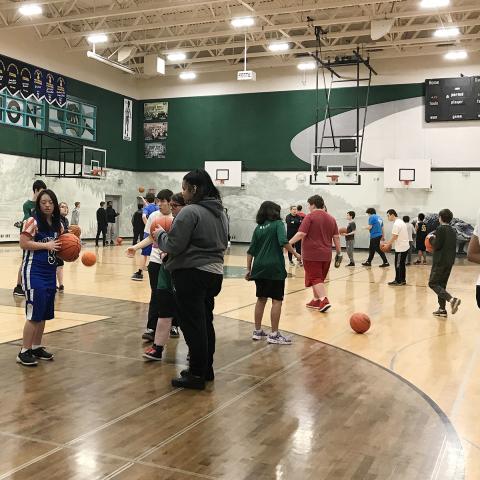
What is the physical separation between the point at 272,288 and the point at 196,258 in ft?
6.23

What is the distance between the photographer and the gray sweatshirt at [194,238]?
4430 millimetres

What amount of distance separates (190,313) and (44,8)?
18.6 m

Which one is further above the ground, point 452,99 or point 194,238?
point 452,99

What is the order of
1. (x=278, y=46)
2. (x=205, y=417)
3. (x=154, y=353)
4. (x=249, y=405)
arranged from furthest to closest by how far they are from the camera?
(x=278, y=46)
(x=154, y=353)
(x=249, y=405)
(x=205, y=417)

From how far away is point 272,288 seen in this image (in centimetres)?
622

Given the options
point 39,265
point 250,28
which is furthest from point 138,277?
point 250,28

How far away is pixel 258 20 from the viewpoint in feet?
65.2

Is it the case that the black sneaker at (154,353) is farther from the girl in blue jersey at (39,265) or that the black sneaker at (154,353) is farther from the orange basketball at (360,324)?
the orange basketball at (360,324)

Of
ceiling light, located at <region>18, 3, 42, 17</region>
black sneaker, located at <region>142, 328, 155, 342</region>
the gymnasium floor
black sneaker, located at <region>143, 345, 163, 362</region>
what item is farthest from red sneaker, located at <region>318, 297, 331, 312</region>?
ceiling light, located at <region>18, 3, 42, 17</region>

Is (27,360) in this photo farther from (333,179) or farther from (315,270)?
(333,179)

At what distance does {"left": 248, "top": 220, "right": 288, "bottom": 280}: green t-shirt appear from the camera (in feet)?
20.2

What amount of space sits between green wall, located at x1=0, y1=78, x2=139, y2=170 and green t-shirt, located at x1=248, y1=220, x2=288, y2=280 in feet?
56.6

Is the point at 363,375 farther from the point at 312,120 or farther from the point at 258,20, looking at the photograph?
the point at 312,120

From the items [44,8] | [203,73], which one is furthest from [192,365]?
[203,73]
